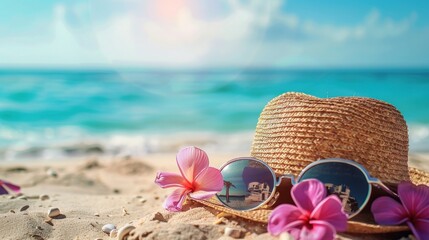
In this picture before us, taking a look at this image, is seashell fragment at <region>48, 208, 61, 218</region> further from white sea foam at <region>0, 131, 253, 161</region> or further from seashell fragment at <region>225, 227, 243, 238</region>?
white sea foam at <region>0, 131, 253, 161</region>

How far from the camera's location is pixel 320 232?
188 cm

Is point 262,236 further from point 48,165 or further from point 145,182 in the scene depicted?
point 48,165

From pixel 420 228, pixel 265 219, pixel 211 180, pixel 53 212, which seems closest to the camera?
pixel 420 228

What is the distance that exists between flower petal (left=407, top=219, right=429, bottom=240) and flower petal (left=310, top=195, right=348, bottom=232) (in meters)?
0.34

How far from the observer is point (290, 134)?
2467 millimetres

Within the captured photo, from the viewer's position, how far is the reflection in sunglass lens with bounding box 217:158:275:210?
2346 mm

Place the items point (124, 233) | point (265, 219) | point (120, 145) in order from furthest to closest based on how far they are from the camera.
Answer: point (120, 145) < point (124, 233) < point (265, 219)

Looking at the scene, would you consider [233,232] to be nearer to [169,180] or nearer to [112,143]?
[169,180]

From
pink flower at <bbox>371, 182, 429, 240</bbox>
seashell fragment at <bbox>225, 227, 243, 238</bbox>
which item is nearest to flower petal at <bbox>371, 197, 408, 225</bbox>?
pink flower at <bbox>371, 182, 429, 240</bbox>

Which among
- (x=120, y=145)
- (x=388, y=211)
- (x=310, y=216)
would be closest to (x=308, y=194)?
(x=310, y=216)

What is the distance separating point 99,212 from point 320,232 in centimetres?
185

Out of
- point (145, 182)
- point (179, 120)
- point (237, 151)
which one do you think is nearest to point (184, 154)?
point (145, 182)

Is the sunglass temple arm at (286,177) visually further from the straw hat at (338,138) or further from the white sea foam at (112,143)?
the white sea foam at (112,143)

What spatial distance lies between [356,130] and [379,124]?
0.44ft
